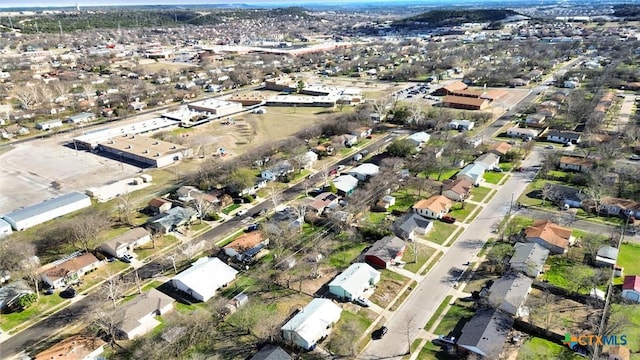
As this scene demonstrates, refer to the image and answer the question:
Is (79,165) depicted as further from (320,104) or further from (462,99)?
(462,99)

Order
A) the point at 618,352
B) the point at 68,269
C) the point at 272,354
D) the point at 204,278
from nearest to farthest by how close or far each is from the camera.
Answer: the point at 618,352 → the point at 272,354 → the point at 204,278 → the point at 68,269

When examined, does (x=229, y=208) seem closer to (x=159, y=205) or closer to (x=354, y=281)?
(x=159, y=205)

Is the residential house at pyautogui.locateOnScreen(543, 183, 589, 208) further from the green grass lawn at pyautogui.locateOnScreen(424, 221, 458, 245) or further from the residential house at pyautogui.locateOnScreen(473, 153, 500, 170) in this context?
the green grass lawn at pyautogui.locateOnScreen(424, 221, 458, 245)

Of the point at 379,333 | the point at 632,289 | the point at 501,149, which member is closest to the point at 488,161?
the point at 501,149

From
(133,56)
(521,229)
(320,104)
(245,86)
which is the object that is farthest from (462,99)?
(133,56)

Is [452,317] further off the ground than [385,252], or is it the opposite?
[385,252]

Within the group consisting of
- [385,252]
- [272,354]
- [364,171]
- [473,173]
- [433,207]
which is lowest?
[272,354]
